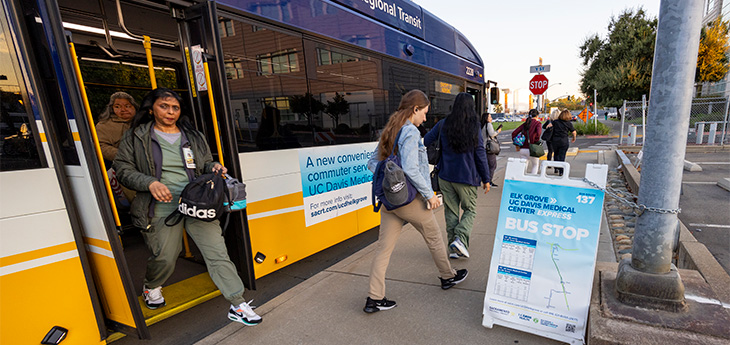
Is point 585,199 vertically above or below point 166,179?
below

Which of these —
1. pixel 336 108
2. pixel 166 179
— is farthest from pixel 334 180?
pixel 166 179

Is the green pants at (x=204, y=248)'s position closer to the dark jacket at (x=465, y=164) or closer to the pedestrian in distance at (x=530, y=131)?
the dark jacket at (x=465, y=164)

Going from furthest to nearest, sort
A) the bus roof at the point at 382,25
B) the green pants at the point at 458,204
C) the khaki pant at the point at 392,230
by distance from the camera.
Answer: the green pants at the point at 458,204
the bus roof at the point at 382,25
the khaki pant at the point at 392,230

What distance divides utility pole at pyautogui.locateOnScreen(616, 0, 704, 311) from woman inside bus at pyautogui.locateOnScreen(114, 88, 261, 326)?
9.32ft

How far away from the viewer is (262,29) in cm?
345

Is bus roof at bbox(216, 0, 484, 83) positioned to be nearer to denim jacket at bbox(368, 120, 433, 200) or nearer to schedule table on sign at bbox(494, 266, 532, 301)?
denim jacket at bbox(368, 120, 433, 200)

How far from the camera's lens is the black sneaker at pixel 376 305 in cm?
304

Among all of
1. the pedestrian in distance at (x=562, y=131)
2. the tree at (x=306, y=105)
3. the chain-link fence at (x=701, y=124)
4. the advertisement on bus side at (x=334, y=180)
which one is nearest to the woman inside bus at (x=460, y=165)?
the advertisement on bus side at (x=334, y=180)

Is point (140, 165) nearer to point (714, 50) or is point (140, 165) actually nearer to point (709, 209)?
point (709, 209)

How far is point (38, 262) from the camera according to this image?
2125 millimetres

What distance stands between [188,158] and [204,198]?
17.7 inches

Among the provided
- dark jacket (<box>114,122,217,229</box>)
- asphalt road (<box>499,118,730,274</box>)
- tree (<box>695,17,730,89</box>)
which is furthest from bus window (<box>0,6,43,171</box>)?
tree (<box>695,17,730,89</box>)

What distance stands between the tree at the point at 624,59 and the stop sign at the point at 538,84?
51.8ft

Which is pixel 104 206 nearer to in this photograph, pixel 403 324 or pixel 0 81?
pixel 0 81
